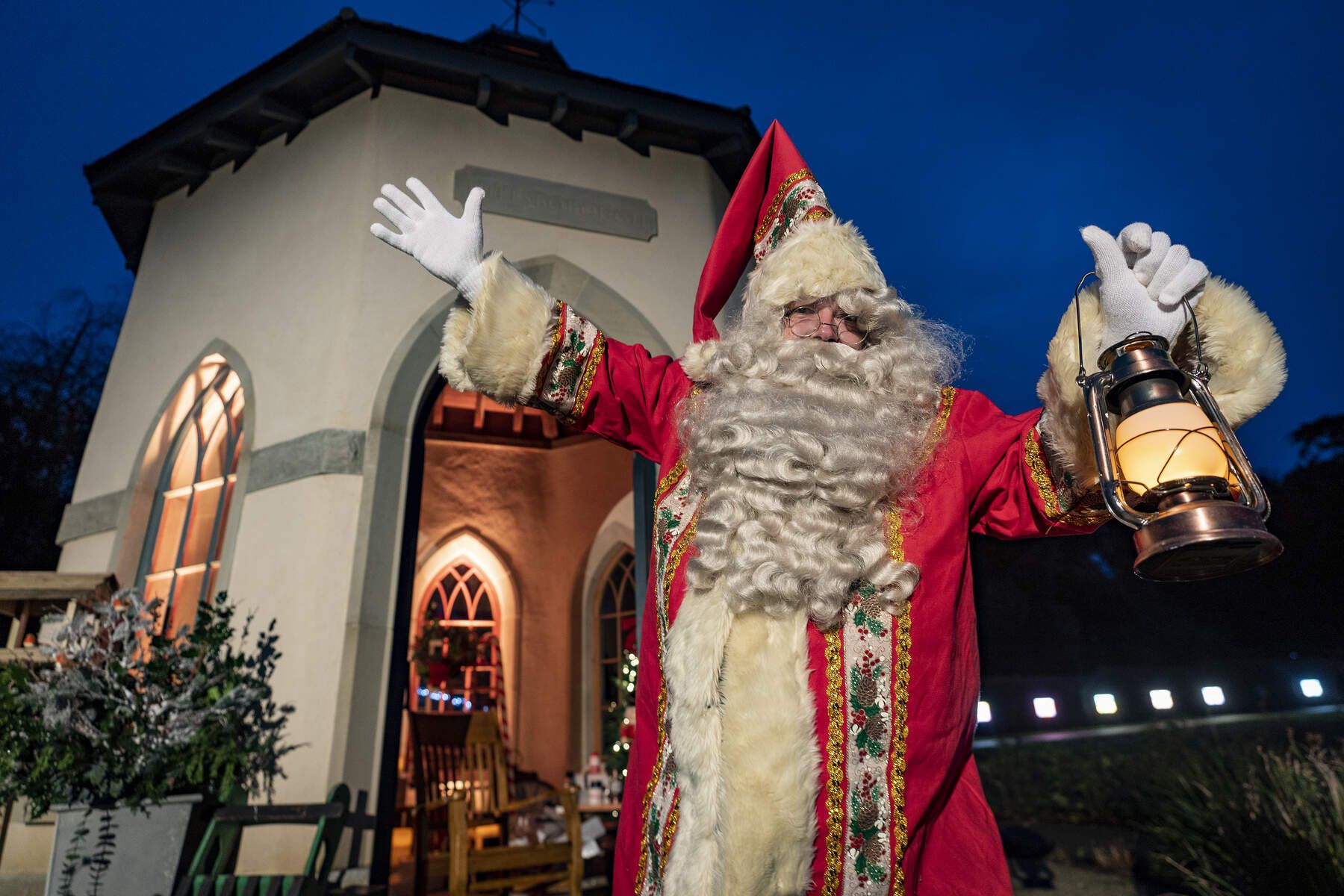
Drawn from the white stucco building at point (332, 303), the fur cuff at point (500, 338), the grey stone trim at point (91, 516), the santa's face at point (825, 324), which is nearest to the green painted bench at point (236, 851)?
the white stucco building at point (332, 303)

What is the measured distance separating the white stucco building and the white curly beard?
274cm

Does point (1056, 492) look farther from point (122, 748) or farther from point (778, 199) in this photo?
point (122, 748)

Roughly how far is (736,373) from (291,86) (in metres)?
4.47

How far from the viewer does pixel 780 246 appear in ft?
5.78

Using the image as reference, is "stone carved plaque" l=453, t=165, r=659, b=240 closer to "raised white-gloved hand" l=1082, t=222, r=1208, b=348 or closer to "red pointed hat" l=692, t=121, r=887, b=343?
"red pointed hat" l=692, t=121, r=887, b=343

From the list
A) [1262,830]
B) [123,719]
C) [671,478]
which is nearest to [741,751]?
[671,478]

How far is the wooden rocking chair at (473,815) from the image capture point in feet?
11.2

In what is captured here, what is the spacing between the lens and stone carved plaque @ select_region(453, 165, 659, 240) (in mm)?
4598

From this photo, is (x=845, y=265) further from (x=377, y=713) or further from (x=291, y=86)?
(x=291, y=86)

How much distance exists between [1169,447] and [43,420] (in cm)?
998

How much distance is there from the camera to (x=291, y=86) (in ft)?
15.5

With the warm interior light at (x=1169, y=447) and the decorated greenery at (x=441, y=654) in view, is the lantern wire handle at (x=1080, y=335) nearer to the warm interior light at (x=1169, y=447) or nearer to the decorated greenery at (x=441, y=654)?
the warm interior light at (x=1169, y=447)

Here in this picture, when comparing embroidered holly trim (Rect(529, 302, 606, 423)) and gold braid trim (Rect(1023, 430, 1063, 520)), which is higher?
embroidered holly trim (Rect(529, 302, 606, 423))

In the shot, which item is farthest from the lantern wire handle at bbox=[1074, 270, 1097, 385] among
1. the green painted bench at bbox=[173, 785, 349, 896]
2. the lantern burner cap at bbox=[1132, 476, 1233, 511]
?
the green painted bench at bbox=[173, 785, 349, 896]
